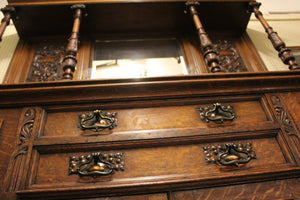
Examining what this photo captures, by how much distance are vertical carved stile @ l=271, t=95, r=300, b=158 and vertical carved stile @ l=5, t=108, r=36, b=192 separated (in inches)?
48.9

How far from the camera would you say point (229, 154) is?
0.94 meters

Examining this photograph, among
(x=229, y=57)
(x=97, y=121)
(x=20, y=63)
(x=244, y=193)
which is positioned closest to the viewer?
(x=244, y=193)

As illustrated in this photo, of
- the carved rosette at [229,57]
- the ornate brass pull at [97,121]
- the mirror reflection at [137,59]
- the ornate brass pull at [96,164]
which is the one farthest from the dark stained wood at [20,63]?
the carved rosette at [229,57]

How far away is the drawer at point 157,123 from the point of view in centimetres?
97

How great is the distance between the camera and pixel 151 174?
0.89m

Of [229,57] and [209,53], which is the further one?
[229,57]

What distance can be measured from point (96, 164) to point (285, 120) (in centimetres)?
97

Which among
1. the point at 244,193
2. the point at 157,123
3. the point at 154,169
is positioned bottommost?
the point at 244,193

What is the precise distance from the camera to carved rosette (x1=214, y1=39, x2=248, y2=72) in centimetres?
172

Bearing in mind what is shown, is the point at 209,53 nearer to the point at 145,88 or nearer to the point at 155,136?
the point at 145,88

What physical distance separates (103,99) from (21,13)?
4.07ft

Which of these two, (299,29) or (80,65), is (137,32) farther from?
(299,29)

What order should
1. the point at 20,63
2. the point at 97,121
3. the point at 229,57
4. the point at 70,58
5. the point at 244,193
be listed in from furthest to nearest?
the point at 229,57 < the point at 20,63 < the point at 70,58 < the point at 97,121 < the point at 244,193

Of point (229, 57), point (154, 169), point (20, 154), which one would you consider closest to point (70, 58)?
point (20, 154)
